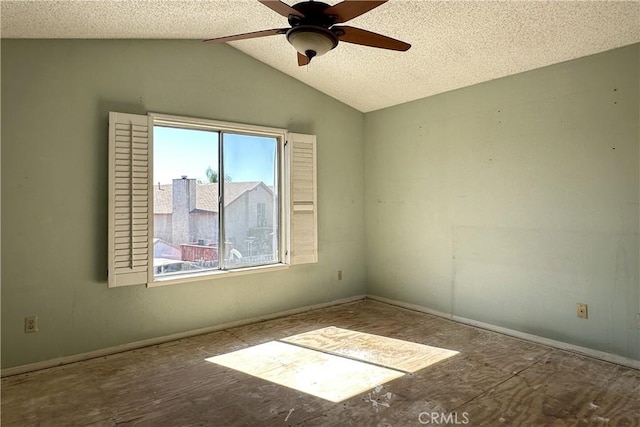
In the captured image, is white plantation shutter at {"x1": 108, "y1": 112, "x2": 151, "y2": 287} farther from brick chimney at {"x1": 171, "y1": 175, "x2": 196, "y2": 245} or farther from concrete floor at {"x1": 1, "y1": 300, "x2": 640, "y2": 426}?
concrete floor at {"x1": 1, "y1": 300, "x2": 640, "y2": 426}

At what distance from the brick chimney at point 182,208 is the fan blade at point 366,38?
2203mm

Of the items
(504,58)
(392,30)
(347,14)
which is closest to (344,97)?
(392,30)

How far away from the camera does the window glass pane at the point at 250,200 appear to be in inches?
157

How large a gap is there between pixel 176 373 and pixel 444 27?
11.0 ft

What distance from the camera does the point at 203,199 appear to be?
3824 mm

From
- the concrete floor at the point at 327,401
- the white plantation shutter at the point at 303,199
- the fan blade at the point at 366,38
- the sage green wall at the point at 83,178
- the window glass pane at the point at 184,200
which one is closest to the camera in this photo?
the fan blade at the point at 366,38

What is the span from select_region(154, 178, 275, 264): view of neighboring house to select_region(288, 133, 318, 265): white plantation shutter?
0.89 feet

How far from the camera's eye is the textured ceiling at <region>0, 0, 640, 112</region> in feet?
8.68

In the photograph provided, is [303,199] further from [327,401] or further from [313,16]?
[313,16]

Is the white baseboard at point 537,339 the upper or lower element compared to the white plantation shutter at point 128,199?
lower

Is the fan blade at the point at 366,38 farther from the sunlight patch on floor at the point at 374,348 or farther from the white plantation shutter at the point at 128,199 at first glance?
the sunlight patch on floor at the point at 374,348

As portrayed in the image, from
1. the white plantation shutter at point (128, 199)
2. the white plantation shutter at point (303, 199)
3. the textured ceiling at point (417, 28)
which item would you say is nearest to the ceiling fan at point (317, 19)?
the textured ceiling at point (417, 28)

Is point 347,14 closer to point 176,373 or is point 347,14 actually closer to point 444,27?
point 444,27

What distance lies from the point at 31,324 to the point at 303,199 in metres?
2.65
